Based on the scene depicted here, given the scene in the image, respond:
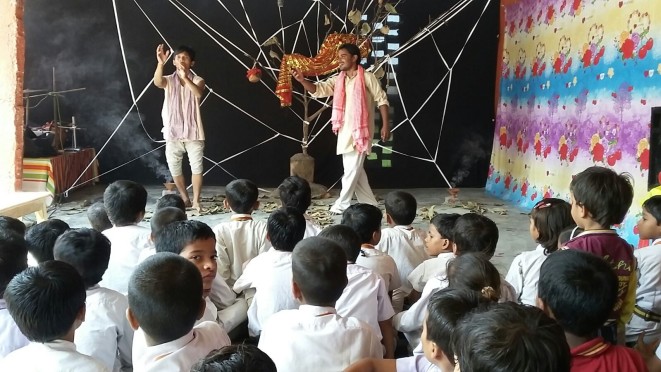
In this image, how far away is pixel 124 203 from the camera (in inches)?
93.8

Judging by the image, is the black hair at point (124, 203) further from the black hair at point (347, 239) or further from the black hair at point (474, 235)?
the black hair at point (474, 235)

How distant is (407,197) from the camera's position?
273 cm

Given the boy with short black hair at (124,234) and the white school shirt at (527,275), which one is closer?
the white school shirt at (527,275)

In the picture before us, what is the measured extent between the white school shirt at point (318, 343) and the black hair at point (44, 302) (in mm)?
448

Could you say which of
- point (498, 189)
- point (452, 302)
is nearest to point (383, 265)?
point (452, 302)

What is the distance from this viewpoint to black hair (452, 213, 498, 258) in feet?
7.09

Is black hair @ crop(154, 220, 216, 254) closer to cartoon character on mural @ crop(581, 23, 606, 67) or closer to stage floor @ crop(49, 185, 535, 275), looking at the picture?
stage floor @ crop(49, 185, 535, 275)

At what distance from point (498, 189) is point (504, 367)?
5442 mm

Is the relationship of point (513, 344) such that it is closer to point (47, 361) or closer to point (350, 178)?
point (47, 361)

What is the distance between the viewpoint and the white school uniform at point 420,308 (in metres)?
1.79

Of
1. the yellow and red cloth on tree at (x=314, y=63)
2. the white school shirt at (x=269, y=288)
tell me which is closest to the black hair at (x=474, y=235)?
the white school shirt at (x=269, y=288)

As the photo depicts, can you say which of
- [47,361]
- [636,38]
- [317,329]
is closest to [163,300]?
[47,361]

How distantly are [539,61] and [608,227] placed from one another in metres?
3.76

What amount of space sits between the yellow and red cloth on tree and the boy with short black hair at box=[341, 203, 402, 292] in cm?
321
